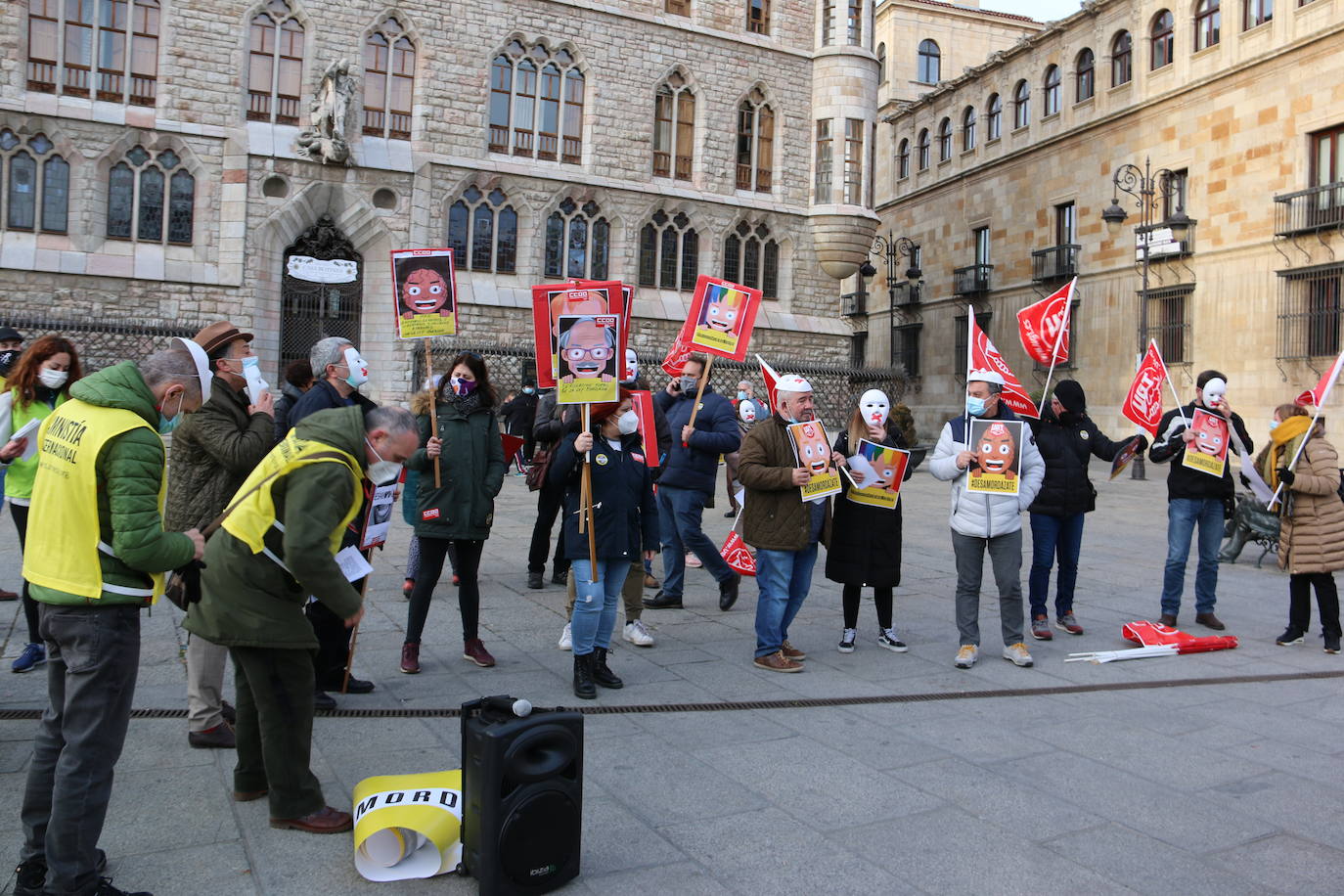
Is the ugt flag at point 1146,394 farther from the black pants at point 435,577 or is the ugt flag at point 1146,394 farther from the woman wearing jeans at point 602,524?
the black pants at point 435,577

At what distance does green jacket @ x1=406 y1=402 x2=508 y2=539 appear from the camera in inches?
240

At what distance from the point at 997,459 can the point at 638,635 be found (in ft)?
8.73

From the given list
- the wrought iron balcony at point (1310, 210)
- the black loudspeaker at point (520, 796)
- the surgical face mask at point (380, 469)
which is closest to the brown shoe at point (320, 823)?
the black loudspeaker at point (520, 796)

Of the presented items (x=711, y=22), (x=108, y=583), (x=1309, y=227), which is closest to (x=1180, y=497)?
(x=108, y=583)

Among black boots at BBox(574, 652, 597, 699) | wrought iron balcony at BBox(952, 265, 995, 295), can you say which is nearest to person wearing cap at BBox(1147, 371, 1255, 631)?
black boots at BBox(574, 652, 597, 699)

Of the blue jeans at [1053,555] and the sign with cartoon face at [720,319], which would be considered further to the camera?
the sign with cartoon face at [720,319]

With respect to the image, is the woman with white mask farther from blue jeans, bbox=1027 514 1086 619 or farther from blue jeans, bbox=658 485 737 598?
blue jeans, bbox=1027 514 1086 619

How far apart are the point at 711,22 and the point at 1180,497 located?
76.9 ft

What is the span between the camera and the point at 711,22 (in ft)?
92.1

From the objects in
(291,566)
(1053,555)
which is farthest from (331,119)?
(291,566)

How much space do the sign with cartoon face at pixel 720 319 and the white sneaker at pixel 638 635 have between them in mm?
2315

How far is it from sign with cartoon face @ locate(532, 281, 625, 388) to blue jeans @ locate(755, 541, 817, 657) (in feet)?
5.21

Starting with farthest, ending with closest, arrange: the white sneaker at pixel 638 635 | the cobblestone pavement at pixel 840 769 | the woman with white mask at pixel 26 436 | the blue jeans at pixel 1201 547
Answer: the blue jeans at pixel 1201 547
the white sneaker at pixel 638 635
the woman with white mask at pixel 26 436
the cobblestone pavement at pixel 840 769

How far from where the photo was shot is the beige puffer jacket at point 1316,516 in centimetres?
725
